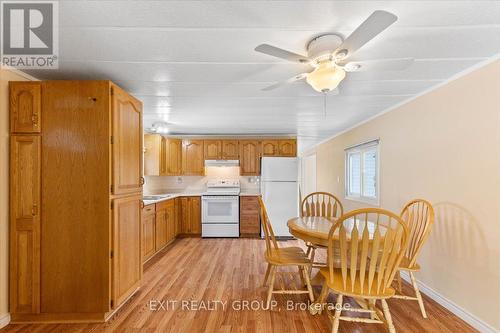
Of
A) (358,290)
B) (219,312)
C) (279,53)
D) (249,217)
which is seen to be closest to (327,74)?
(279,53)

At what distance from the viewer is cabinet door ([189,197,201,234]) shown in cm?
481

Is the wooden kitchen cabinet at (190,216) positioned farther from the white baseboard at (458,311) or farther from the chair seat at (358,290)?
the white baseboard at (458,311)

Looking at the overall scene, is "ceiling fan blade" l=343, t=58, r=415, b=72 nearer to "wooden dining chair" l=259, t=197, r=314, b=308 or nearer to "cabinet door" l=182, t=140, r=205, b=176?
"wooden dining chair" l=259, t=197, r=314, b=308

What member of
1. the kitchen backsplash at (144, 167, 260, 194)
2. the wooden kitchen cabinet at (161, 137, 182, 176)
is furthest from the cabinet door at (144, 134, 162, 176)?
the kitchen backsplash at (144, 167, 260, 194)

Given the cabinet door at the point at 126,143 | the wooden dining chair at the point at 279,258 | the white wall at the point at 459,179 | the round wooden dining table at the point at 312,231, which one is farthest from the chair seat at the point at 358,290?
the cabinet door at the point at 126,143

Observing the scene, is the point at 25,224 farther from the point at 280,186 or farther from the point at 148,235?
the point at 280,186

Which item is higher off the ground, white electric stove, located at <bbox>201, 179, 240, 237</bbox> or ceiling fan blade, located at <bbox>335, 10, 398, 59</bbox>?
ceiling fan blade, located at <bbox>335, 10, 398, 59</bbox>

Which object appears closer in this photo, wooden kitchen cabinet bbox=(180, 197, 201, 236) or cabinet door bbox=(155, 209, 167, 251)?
cabinet door bbox=(155, 209, 167, 251)

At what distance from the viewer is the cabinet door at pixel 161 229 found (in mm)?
3825

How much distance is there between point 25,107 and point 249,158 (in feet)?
11.9

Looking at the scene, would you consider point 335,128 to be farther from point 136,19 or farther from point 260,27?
point 136,19

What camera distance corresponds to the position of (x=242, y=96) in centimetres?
264

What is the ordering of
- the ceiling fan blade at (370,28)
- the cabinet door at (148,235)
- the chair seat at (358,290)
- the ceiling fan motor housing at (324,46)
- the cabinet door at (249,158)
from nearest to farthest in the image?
the ceiling fan blade at (370,28), the ceiling fan motor housing at (324,46), the chair seat at (358,290), the cabinet door at (148,235), the cabinet door at (249,158)

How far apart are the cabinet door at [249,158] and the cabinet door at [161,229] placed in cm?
177
